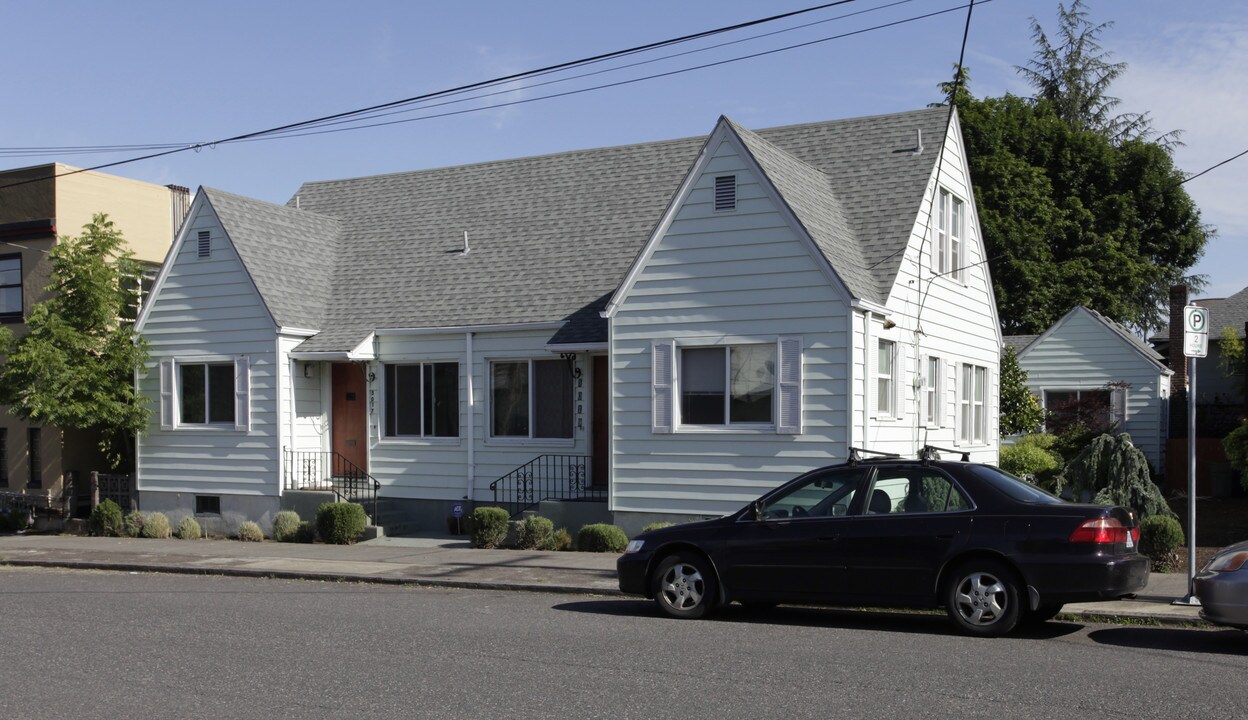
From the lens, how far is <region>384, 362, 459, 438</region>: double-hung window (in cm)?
2103

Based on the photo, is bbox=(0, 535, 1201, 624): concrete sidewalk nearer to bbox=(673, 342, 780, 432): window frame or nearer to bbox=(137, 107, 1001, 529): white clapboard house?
bbox=(137, 107, 1001, 529): white clapboard house

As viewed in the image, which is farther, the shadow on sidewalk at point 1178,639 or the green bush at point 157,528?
the green bush at point 157,528

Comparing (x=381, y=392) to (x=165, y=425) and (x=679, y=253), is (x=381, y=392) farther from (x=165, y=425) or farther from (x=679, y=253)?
(x=679, y=253)

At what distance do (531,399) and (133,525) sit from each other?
807 cm

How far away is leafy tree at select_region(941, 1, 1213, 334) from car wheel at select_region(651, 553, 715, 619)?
31.9 metres

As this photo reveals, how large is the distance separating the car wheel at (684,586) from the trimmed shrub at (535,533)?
641cm

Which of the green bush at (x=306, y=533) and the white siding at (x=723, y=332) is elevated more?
the white siding at (x=723, y=332)

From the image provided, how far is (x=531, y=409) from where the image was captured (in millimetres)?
20250

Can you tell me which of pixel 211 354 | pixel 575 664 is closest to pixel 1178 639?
pixel 575 664

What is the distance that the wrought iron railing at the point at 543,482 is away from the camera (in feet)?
64.4

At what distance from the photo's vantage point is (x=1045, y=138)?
43781mm

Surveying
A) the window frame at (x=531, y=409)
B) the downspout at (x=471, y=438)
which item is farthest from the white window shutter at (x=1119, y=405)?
the downspout at (x=471, y=438)

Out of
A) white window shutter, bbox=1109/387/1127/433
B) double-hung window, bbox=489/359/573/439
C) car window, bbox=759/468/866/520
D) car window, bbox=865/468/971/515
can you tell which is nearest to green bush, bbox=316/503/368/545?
double-hung window, bbox=489/359/573/439

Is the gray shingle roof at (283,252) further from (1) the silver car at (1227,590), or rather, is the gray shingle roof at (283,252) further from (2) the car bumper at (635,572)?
(1) the silver car at (1227,590)
